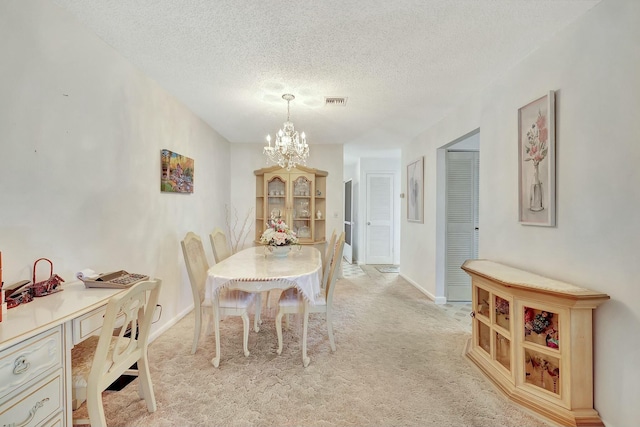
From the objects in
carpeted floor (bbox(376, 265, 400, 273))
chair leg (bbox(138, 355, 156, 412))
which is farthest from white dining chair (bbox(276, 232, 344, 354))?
carpeted floor (bbox(376, 265, 400, 273))

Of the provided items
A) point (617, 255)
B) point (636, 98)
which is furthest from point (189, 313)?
point (636, 98)

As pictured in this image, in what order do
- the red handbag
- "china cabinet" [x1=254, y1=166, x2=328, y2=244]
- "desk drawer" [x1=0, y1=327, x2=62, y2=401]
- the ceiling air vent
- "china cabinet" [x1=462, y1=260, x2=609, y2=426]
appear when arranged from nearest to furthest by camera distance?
"desk drawer" [x1=0, y1=327, x2=62, y2=401] < the red handbag < "china cabinet" [x1=462, y1=260, x2=609, y2=426] < the ceiling air vent < "china cabinet" [x1=254, y1=166, x2=328, y2=244]

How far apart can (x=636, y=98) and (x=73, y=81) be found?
3109mm

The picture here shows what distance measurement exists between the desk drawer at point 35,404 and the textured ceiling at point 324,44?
1.92 m

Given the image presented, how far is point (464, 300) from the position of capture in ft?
12.5

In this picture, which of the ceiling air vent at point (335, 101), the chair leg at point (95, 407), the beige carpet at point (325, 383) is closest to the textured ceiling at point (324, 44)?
the ceiling air vent at point (335, 101)

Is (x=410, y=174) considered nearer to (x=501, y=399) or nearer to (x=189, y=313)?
(x=501, y=399)

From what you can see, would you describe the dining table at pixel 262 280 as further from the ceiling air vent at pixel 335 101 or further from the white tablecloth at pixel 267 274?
the ceiling air vent at pixel 335 101

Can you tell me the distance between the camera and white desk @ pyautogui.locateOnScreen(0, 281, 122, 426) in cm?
98

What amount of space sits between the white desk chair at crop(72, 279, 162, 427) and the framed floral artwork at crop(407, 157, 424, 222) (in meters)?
3.65

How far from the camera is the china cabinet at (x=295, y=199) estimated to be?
4.92 meters

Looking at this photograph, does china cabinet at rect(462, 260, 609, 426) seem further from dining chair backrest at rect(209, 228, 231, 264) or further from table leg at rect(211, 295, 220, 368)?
dining chair backrest at rect(209, 228, 231, 264)

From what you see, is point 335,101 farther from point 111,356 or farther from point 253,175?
point 111,356

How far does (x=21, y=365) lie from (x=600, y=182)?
2.77 meters
